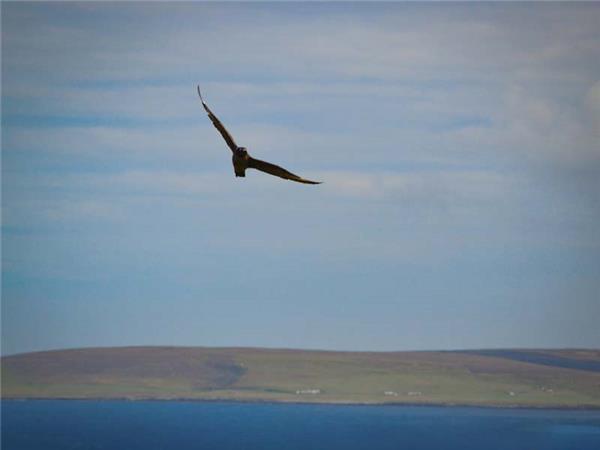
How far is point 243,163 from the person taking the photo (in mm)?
19141

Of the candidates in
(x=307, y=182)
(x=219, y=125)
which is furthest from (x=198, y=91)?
(x=307, y=182)

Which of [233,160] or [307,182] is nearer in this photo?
[307,182]

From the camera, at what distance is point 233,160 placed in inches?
754

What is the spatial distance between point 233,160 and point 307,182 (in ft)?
Answer: 6.08

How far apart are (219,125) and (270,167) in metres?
0.93

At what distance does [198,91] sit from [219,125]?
57cm

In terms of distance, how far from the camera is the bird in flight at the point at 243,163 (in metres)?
18.2

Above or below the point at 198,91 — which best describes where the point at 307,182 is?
below

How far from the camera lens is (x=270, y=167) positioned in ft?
60.5

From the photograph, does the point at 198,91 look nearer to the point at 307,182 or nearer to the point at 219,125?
the point at 219,125

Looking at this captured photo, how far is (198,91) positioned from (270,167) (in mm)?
1458

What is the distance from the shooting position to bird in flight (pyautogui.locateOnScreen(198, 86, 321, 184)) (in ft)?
59.8

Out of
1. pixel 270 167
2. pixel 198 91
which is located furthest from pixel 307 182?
pixel 198 91
